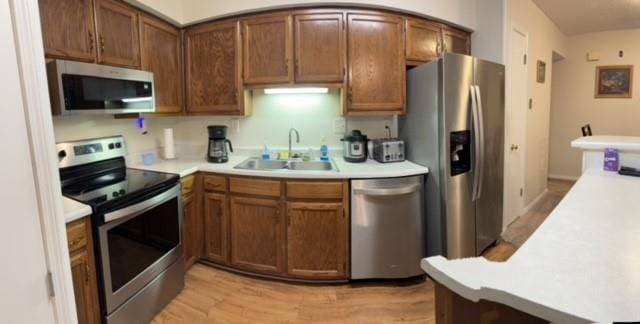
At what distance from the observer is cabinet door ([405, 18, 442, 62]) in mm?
2844

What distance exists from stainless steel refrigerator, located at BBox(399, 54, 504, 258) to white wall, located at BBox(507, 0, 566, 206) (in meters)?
1.12

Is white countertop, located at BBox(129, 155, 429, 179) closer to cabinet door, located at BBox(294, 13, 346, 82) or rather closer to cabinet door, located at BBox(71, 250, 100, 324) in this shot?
cabinet door, located at BBox(294, 13, 346, 82)

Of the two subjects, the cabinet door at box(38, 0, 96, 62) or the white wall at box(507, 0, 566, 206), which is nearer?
the cabinet door at box(38, 0, 96, 62)

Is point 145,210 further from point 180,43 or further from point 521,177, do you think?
point 521,177

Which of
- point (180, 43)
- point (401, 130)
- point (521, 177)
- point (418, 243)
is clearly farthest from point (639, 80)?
point (180, 43)

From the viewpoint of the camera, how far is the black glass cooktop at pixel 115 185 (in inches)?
71.7

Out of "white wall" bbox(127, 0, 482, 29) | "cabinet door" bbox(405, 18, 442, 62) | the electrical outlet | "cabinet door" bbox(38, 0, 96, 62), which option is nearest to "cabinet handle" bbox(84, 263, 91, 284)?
"cabinet door" bbox(38, 0, 96, 62)

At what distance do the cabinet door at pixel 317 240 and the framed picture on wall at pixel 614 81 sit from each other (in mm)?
5624

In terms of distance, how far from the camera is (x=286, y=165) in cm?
292

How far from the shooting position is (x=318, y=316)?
7.17 ft

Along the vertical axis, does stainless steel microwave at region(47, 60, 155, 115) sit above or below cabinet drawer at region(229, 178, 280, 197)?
above

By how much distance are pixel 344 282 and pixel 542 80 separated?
3956 mm

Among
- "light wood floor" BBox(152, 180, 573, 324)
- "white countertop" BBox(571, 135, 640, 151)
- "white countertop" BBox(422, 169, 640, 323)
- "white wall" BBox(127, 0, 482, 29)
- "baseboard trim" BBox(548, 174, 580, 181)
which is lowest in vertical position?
"light wood floor" BBox(152, 180, 573, 324)

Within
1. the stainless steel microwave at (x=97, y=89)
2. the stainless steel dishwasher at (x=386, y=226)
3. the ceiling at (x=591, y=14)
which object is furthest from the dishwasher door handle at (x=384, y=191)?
the ceiling at (x=591, y=14)
